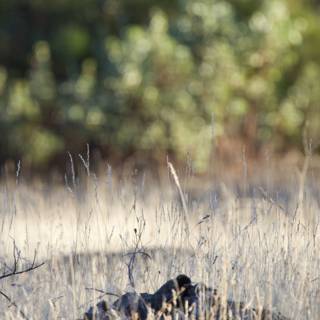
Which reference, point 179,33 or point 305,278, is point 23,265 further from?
point 179,33

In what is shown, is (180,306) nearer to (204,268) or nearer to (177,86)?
(204,268)

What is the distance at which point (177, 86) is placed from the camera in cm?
2086

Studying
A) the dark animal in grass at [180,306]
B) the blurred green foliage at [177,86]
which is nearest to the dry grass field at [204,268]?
the dark animal in grass at [180,306]

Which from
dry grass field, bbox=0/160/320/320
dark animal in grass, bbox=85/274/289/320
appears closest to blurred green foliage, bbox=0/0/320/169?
dry grass field, bbox=0/160/320/320

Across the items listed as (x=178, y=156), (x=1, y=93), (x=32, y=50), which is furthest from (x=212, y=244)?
(x=32, y=50)

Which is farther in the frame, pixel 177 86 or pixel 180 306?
pixel 177 86

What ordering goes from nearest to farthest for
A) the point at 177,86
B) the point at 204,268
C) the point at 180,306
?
the point at 180,306 → the point at 204,268 → the point at 177,86

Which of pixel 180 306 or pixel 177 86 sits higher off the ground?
pixel 177 86

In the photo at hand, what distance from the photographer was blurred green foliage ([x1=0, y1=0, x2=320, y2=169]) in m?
20.7

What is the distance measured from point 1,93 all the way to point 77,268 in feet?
50.5

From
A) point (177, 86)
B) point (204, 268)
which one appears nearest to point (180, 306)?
point (204, 268)

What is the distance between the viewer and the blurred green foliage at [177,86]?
20.7m

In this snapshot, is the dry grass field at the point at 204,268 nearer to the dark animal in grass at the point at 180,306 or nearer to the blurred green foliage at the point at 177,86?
the dark animal in grass at the point at 180,306

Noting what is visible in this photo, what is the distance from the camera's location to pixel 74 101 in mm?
21688
